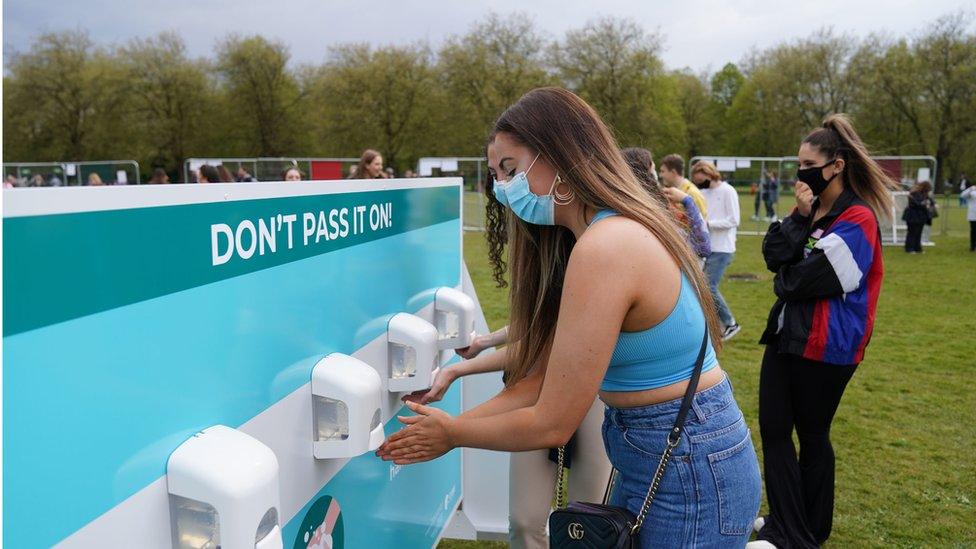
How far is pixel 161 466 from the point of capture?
1248 mm

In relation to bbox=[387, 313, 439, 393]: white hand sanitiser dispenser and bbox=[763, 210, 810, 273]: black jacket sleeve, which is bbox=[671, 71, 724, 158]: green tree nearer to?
bbox=[763, 210, 810, 273]: black jacket sleeve

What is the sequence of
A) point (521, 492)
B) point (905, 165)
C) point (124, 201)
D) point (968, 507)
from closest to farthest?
point (124, 201) < point (521, 492) < point (968, 507) < point (905, 165)

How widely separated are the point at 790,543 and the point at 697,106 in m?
48.6

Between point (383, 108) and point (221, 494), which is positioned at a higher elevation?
point (383, 108)

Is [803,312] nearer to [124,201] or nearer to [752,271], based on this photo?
[124,201]

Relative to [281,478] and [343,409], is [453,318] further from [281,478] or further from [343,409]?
[281,478]

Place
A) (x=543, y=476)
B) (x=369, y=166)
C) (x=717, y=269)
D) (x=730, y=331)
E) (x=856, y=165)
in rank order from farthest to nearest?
(x=717, y=269) → (x=730, y=331) → (x=369, y=166) → (x=856, y=165) → (x=543, y=476)

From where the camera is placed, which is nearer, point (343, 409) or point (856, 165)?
point (343, 409)

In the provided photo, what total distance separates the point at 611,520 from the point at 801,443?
2214 mm

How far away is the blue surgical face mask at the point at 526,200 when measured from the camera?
70.9 inches

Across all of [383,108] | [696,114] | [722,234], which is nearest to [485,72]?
[383,108]

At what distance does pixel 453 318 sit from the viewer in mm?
2969

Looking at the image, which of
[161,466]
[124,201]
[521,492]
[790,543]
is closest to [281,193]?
[124,201]

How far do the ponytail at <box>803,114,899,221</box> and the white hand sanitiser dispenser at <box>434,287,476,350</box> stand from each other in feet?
5.80
